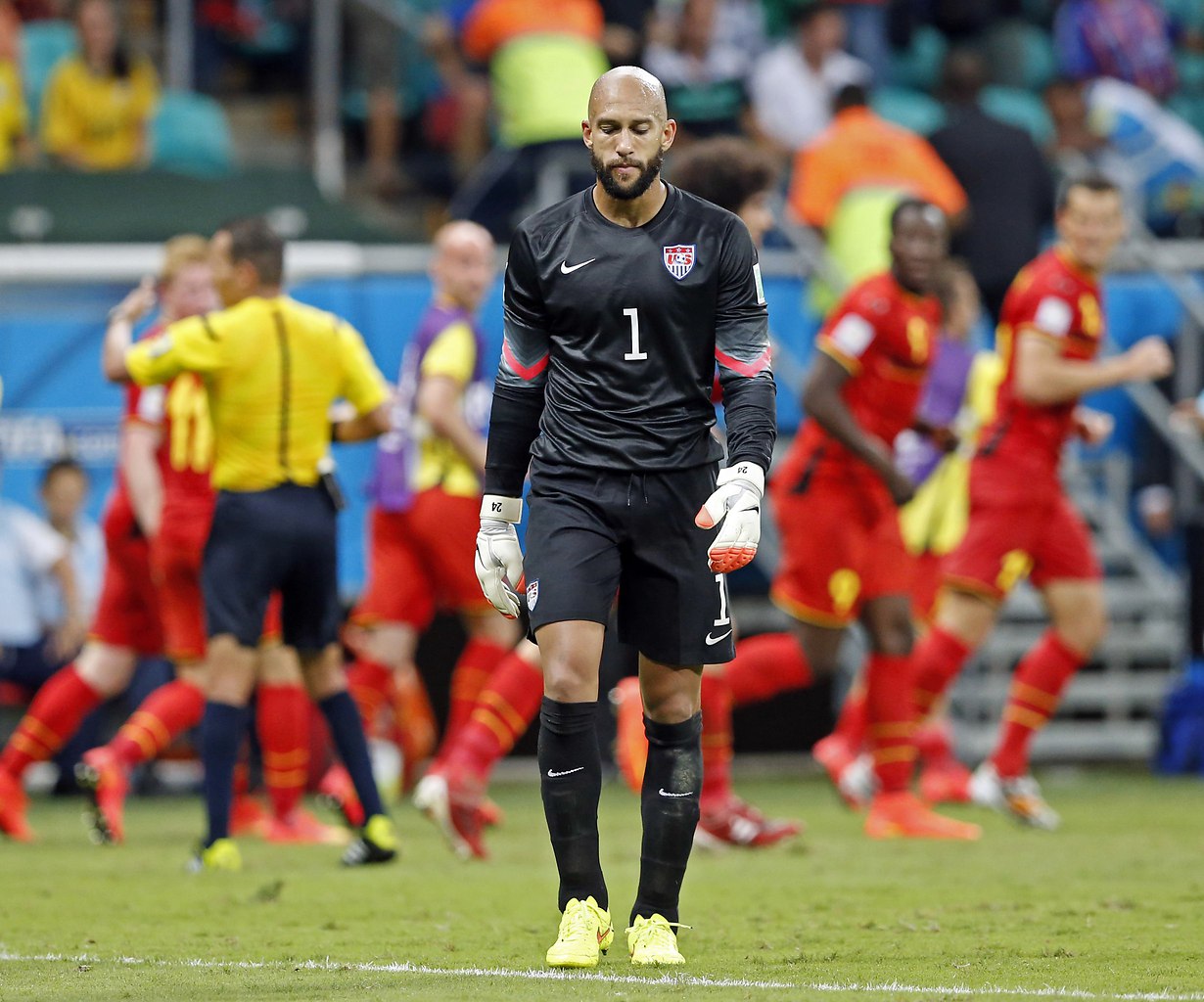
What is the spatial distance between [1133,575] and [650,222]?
9.20 meters

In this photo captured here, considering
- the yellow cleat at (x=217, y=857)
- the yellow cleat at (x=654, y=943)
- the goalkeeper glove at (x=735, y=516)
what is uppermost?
the goalkeeper glove at (x=735, y=516)

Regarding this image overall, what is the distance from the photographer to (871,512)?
9.01 m

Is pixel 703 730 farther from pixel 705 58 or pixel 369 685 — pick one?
pixel 705 58

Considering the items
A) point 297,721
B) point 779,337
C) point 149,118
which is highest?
point 149,118

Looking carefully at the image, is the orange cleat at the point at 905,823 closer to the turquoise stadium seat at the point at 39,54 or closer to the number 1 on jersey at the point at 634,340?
the number 1 on jersey at the point at 634,340

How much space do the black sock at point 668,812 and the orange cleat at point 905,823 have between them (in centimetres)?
366

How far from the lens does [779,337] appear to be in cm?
1329

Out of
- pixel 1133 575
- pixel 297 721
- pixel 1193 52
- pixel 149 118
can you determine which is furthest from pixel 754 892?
pixel 1193 52

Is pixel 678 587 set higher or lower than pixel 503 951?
higher

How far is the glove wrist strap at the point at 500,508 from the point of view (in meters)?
5.69

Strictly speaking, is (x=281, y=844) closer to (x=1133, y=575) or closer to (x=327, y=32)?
(x=1133, y=575)

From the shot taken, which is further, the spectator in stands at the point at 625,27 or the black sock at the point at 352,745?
the spectator in stands at the point at 625,27

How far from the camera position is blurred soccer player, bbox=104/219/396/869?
798cm

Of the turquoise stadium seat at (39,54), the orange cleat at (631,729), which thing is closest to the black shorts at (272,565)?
the orange cleat at (631,729)
